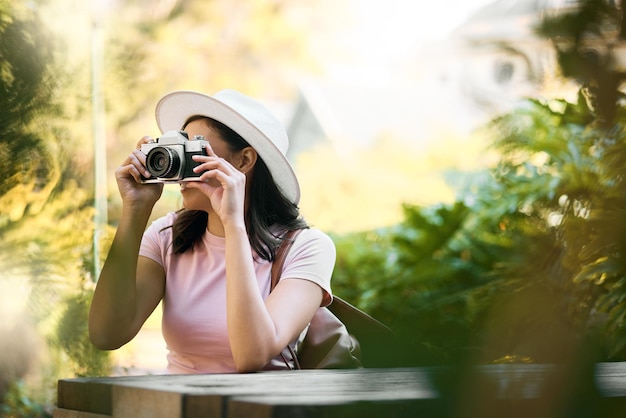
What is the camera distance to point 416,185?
11633 millimetres

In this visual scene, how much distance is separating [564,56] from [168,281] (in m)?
1.78

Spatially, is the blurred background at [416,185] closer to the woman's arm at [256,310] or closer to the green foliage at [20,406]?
the green foliage at [20,406]

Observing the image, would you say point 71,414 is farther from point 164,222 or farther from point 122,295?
point 164,222

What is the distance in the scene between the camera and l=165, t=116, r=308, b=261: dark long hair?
2.17 meters

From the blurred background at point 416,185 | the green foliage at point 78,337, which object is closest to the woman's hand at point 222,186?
the blurred background at point 416,185

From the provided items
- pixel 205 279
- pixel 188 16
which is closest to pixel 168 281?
pixel 205 279

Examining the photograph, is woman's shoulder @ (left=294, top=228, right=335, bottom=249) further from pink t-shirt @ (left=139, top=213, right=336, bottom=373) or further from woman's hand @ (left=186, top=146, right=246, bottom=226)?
woman's hand @ (left=186, top=146, right=246, bottom=226)

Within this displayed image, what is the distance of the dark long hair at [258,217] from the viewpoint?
2.17m

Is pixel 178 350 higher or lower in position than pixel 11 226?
lower

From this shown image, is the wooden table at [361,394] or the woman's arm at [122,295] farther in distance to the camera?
the woman's arm at [122,295]

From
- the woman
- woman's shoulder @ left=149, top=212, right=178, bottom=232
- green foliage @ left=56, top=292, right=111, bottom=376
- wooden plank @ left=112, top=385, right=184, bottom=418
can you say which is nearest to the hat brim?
the woman

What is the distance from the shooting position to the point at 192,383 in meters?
1.19

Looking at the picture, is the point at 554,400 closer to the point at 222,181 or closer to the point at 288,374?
the point at 288,374

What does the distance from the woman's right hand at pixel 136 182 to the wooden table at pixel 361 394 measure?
0.84 metres
